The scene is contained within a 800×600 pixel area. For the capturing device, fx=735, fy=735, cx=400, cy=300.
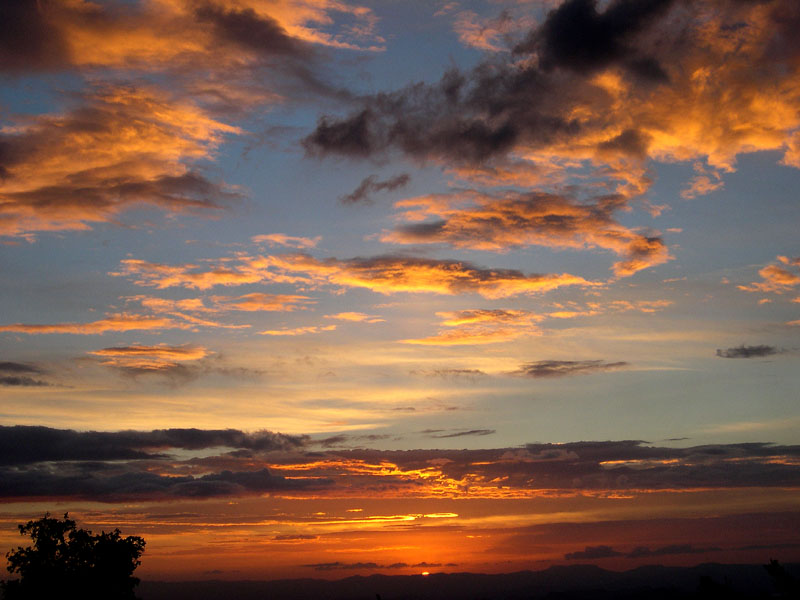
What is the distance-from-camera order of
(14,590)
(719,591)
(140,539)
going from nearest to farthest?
1. (719,591)
2. (14,590)
3. (140,539)

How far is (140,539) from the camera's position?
2822 inches

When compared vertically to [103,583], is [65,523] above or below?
above

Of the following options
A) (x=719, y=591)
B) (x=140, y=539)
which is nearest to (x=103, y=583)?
(x=140, y=539)

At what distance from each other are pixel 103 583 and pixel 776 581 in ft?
189

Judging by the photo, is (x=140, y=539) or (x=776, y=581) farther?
(x=140, y=539)

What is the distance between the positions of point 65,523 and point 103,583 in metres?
6.79

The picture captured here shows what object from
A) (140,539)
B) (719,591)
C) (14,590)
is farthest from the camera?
(140,539)

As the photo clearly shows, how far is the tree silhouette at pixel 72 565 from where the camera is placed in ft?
220

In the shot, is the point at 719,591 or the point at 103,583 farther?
the point at 103,583

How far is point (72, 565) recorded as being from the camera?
228 feet

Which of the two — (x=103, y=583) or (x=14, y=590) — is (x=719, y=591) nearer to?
(x=103, y=583)

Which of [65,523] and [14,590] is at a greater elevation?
[65,523]

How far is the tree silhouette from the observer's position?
67.1 metres

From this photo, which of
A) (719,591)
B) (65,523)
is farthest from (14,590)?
(719,591)
